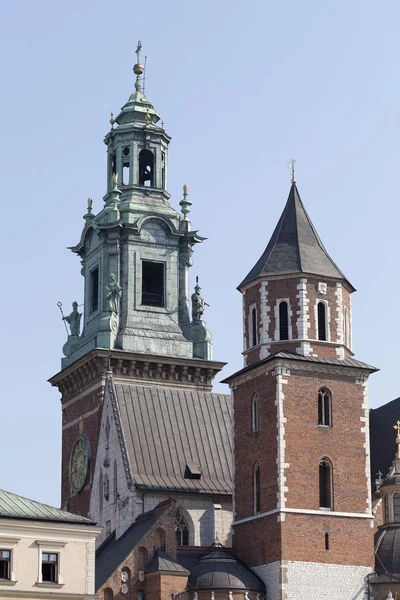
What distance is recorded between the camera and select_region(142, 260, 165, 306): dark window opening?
92.9 m

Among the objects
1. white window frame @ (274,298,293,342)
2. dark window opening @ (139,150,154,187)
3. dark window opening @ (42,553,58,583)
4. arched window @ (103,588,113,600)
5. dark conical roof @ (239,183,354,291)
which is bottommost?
arched window @ (103,588,113,600)

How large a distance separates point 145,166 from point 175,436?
21632mm

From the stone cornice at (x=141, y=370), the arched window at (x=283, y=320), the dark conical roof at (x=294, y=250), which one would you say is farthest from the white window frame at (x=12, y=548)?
the stone cornice at (x=141, y=370)

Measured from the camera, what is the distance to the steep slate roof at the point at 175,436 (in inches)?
3125

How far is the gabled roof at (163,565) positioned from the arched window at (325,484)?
7000 millimetres

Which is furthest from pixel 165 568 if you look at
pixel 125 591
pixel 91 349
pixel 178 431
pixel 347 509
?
pixel 91 349

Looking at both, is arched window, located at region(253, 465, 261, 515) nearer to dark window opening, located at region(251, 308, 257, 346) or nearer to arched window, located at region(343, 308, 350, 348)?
dark window opening, located at region(251, 308, 257, 346)

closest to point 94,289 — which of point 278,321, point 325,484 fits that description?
point 278,321

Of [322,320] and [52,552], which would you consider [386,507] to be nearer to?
[322,320]

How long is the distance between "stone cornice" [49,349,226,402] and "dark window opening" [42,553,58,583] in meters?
23.9

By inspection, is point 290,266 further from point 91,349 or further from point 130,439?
point 91,349

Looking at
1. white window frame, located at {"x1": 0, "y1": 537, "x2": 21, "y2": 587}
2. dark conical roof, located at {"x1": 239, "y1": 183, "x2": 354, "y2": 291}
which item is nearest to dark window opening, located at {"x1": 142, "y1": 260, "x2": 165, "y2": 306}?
dark conical roof, located at {"x1": 239, "y1": 183, "x2": 354, "y2": 291}

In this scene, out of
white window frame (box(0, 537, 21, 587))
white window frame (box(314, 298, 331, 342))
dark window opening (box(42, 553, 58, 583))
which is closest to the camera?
white window frame (box(0, 537, 21, 587))

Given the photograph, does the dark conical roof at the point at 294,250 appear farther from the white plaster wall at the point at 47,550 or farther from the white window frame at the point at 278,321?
the white plaster wall at the point at 47,550
